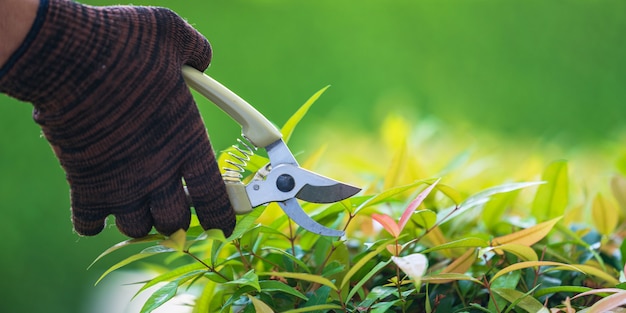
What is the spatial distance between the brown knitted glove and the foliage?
0.18 feet

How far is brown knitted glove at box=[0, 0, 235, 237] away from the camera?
0.84m

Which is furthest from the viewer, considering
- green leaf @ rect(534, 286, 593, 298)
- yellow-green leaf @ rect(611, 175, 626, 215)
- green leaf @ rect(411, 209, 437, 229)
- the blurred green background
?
the blurred green background

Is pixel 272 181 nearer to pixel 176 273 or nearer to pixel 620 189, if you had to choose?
pixel 176 273

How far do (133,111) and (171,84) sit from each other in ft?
0.20

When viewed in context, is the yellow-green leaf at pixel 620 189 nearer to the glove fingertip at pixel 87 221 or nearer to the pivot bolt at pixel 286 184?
the pivot bolt at pixel 286 184

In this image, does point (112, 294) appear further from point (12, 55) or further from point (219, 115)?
point (219, 115)

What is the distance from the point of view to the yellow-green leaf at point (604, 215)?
1.27m

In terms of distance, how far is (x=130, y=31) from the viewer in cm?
88

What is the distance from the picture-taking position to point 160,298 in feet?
2.94

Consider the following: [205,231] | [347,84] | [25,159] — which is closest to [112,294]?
[205,231]

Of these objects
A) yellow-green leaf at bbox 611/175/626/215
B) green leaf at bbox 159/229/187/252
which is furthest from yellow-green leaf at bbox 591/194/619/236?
green leaf at bbox 159/229/187/252

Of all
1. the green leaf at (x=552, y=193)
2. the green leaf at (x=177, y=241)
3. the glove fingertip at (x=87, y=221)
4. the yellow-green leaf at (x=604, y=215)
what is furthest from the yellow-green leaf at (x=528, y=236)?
the glove fingertip at (x=87, y=221)

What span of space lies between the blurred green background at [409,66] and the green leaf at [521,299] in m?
2.92

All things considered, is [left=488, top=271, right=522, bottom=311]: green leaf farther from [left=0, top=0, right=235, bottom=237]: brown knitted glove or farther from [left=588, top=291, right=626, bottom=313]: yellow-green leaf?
[left=0, top=0, right=235, bottom=237]: brown knitted glove
